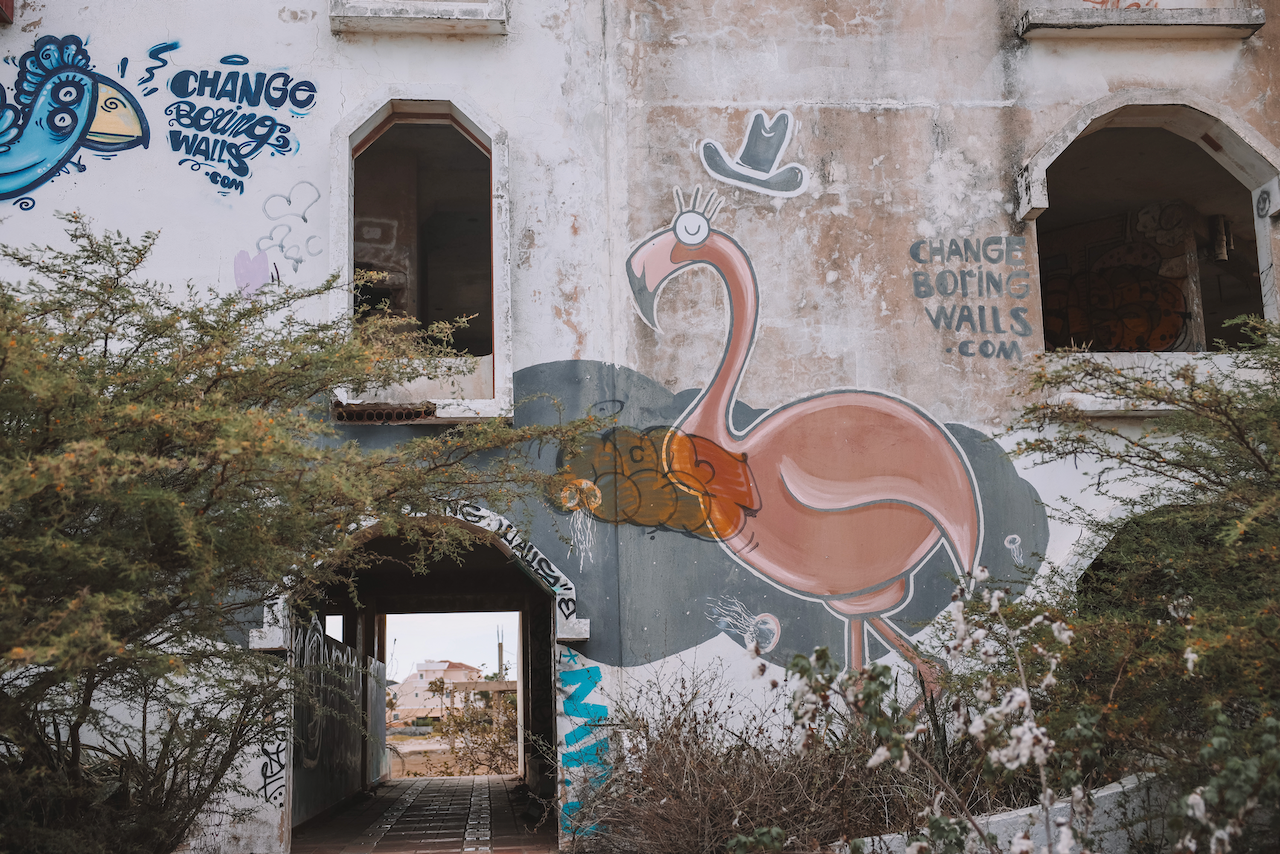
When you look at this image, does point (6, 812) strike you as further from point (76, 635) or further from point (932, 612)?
point (932, 612)

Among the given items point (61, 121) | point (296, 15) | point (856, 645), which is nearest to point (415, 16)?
point (296, 15)

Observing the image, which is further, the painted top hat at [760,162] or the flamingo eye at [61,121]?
the painted top hat at [760,162]

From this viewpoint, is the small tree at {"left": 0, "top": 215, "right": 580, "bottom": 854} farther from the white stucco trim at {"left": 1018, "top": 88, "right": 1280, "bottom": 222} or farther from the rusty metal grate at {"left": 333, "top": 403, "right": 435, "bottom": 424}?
the white stucco trim at {"left": 1018, "top": 88, "right": 1280, "bottom": 222}

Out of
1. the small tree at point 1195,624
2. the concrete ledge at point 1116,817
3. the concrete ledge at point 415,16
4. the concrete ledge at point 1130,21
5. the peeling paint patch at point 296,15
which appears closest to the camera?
the small tree at point 1195,624

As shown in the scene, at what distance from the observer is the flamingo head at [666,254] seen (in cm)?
956

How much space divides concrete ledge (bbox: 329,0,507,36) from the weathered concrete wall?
0.05 meters

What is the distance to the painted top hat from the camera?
386 inches

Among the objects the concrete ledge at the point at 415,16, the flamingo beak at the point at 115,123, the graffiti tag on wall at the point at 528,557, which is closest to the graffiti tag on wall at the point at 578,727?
the graffiti tag on wall at the point at 528,557

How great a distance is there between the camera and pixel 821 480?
9375 millimetres

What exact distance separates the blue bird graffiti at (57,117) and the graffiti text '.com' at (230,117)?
0.35 m

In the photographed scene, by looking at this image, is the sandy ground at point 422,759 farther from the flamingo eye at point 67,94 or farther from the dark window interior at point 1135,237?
the flamingo eye at point 67,94

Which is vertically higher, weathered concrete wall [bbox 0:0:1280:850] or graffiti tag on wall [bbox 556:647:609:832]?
weathered concrete wall [bbox 0:0:1280:850]

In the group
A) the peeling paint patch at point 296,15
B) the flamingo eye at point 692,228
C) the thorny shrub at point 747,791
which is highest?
the peeling paint patch at point 296,15

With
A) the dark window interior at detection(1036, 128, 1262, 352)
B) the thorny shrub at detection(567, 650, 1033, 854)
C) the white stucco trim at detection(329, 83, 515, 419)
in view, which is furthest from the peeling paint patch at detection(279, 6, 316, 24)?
the dark window interior at detection(1036, 128, 1262, 352)
